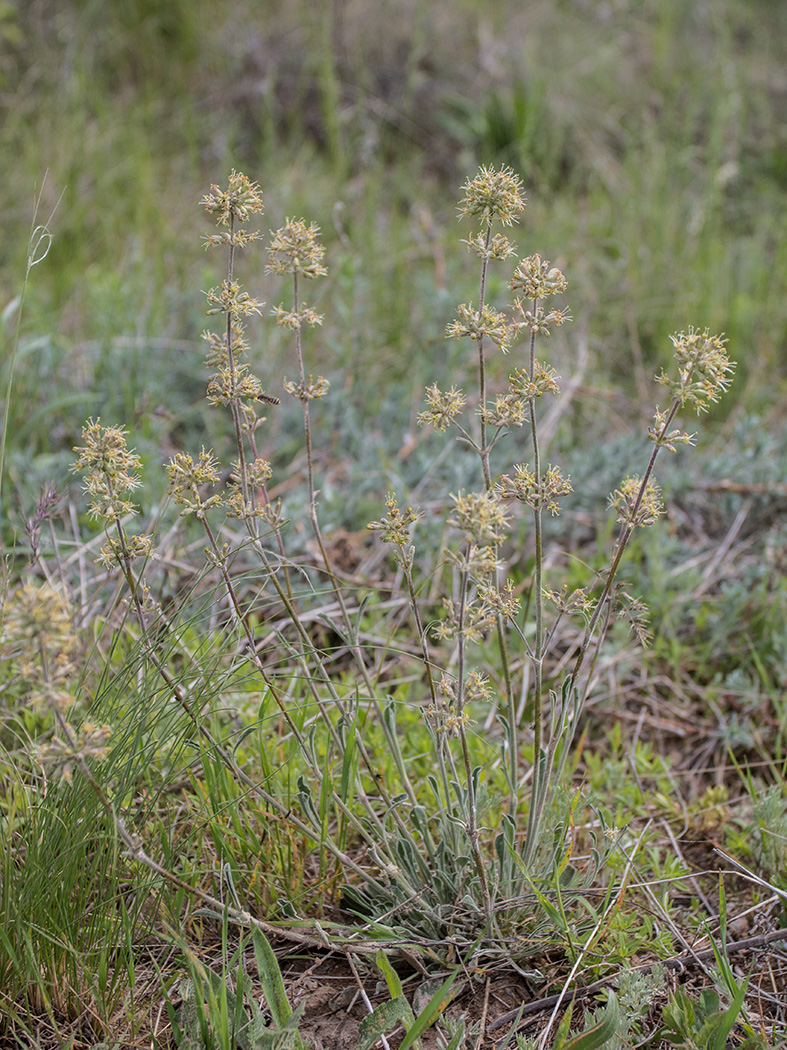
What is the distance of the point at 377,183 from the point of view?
4.95 meters

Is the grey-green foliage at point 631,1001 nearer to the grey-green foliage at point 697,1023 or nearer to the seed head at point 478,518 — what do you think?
the grey-green foliage at point 697,1023

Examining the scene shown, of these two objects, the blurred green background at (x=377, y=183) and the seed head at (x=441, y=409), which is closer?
the seed head at (x=441, y=409)

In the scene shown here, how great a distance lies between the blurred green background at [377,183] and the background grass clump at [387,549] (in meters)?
0.04

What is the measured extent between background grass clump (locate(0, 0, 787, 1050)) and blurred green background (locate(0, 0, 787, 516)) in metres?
0.04

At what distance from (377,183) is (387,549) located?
2814 mm

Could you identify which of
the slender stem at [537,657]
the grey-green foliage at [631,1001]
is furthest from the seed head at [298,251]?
the grey-green foliage at [631,1001]

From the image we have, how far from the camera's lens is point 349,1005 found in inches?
63.4

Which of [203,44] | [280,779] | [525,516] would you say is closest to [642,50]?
[203,44]

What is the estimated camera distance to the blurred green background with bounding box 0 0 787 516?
3.76 meters

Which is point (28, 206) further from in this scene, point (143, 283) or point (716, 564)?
point (716, 564)

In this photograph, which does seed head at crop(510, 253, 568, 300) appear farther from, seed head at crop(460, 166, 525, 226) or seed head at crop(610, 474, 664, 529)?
seed head at crop(610, 474, 664, 529)

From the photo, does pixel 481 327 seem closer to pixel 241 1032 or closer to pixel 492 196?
pixel 492 196

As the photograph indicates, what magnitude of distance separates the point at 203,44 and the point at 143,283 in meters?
3.31

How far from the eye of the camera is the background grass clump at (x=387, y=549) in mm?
1476
